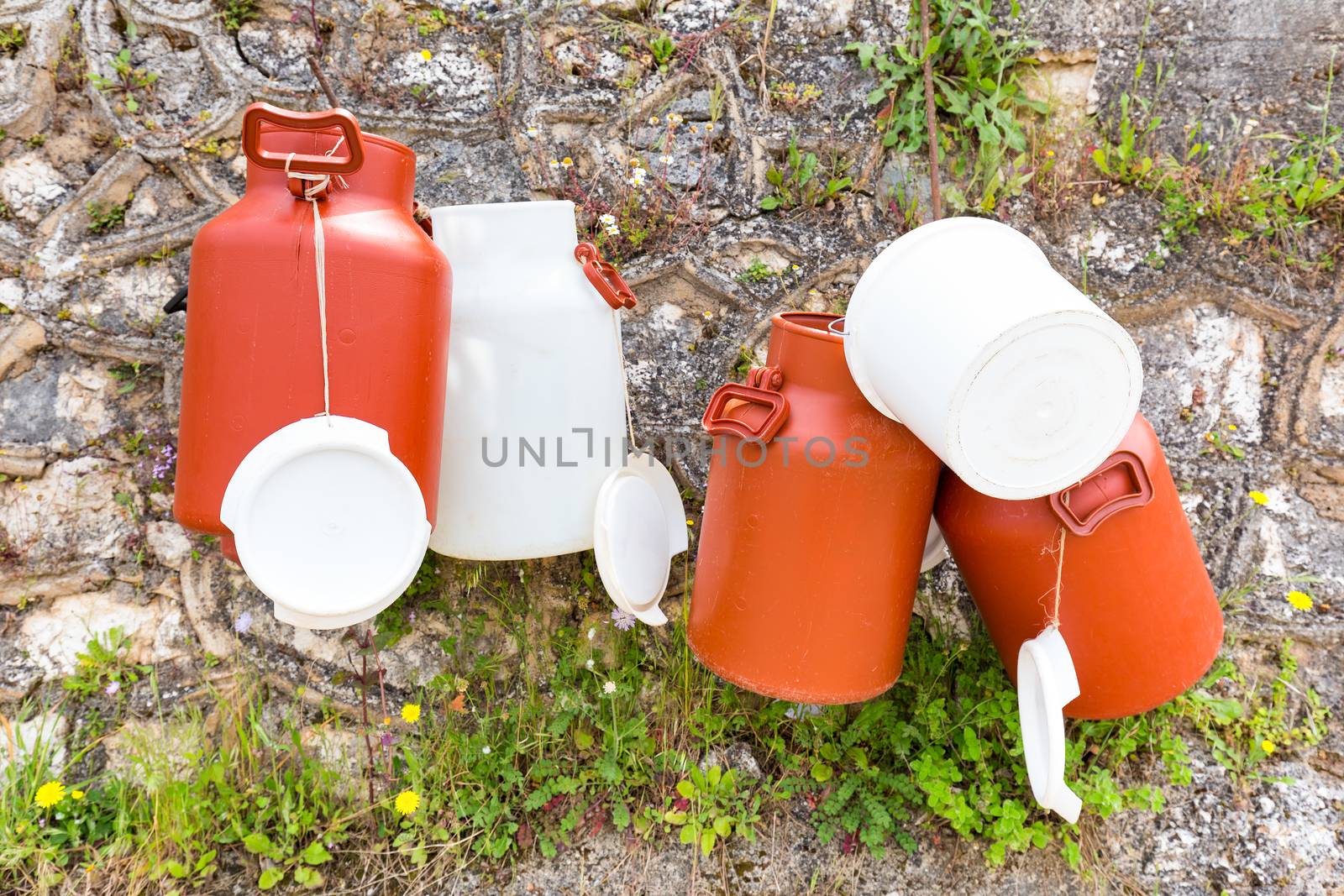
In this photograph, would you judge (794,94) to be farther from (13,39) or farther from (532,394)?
(13,39)

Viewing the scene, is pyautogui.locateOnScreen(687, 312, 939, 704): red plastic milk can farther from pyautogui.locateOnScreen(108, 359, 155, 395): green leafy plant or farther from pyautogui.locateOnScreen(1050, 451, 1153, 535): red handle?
pyautogui.locateOnScreen(108, 359, 155, 395): green leafy plant

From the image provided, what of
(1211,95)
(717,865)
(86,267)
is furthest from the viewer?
(1211,95)

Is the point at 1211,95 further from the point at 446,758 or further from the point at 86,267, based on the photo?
the point at 86,267

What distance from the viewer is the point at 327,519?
127 cm

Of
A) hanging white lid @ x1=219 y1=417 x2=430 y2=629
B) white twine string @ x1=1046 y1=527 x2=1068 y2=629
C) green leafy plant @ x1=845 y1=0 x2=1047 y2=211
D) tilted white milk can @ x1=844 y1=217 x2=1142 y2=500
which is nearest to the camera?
tilted white milk can @ x1=844 y1=217 x2=1142 y2=500

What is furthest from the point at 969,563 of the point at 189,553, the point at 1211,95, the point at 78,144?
the point at 78,144

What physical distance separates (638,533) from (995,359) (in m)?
0.79

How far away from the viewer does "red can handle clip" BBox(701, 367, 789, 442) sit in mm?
1363

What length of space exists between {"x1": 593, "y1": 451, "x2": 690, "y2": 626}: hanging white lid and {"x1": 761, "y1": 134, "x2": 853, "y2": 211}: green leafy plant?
0.74 metres

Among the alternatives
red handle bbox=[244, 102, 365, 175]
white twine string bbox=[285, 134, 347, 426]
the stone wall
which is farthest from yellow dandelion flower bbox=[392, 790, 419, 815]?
red handle bbox=[244, 102, 365, 175]

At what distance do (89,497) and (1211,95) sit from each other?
282 cm

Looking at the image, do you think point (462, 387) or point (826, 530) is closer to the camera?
point (826, 530)

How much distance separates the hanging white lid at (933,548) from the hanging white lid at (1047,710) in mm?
327

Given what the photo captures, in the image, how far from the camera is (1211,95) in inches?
75.2
